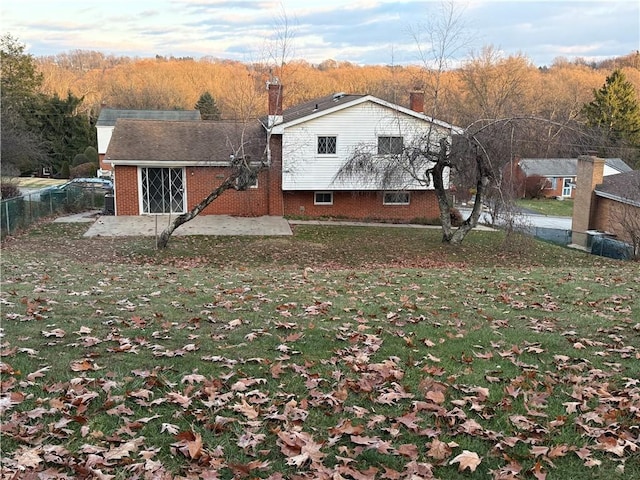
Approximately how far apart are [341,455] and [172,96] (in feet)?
240

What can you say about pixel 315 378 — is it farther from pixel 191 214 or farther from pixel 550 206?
pixel 550 206

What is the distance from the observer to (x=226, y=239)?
21359 millimetres


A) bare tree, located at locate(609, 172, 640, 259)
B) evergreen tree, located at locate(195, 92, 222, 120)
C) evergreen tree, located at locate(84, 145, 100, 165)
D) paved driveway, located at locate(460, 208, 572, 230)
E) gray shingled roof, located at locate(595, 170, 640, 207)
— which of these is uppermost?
evergreen tree, located at locate(195, 92, 222, 120)

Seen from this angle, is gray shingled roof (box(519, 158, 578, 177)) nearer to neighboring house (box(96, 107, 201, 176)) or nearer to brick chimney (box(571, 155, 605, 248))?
brick chimney (box(571, 155, 605, 248))

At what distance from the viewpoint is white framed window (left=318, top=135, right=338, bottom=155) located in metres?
27.5

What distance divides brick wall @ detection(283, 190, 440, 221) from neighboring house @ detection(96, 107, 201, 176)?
90.7 ft

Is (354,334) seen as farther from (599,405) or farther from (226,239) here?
(226,239)

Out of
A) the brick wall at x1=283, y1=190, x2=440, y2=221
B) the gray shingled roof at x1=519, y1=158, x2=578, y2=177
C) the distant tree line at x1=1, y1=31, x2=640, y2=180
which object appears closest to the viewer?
the distant tree line at x1=1, y1=31, x2=640, y2=180

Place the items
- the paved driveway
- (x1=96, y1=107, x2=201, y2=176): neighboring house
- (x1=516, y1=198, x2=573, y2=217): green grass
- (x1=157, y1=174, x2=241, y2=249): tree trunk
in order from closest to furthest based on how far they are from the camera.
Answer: (x1=157, y1=174, x2=241, y2=249): tree trunk < the paved driveway < (x1=516, y1=198, x2=573, y2=217): green grass < (x1=96, y1=107, x2=201, y2=176): neighboring house

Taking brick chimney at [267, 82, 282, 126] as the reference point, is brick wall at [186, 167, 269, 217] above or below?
below

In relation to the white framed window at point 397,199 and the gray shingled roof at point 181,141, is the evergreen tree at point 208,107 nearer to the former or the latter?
the gray shingled roof at point 181,141

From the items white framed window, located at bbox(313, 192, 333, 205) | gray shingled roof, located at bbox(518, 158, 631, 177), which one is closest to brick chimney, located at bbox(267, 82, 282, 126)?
white framed window, located at bbox(313, 192, 333, 205)

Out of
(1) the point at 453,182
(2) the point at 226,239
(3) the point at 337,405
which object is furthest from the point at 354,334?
(1) the point at 453,182

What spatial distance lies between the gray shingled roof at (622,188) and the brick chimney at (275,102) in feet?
57.7
